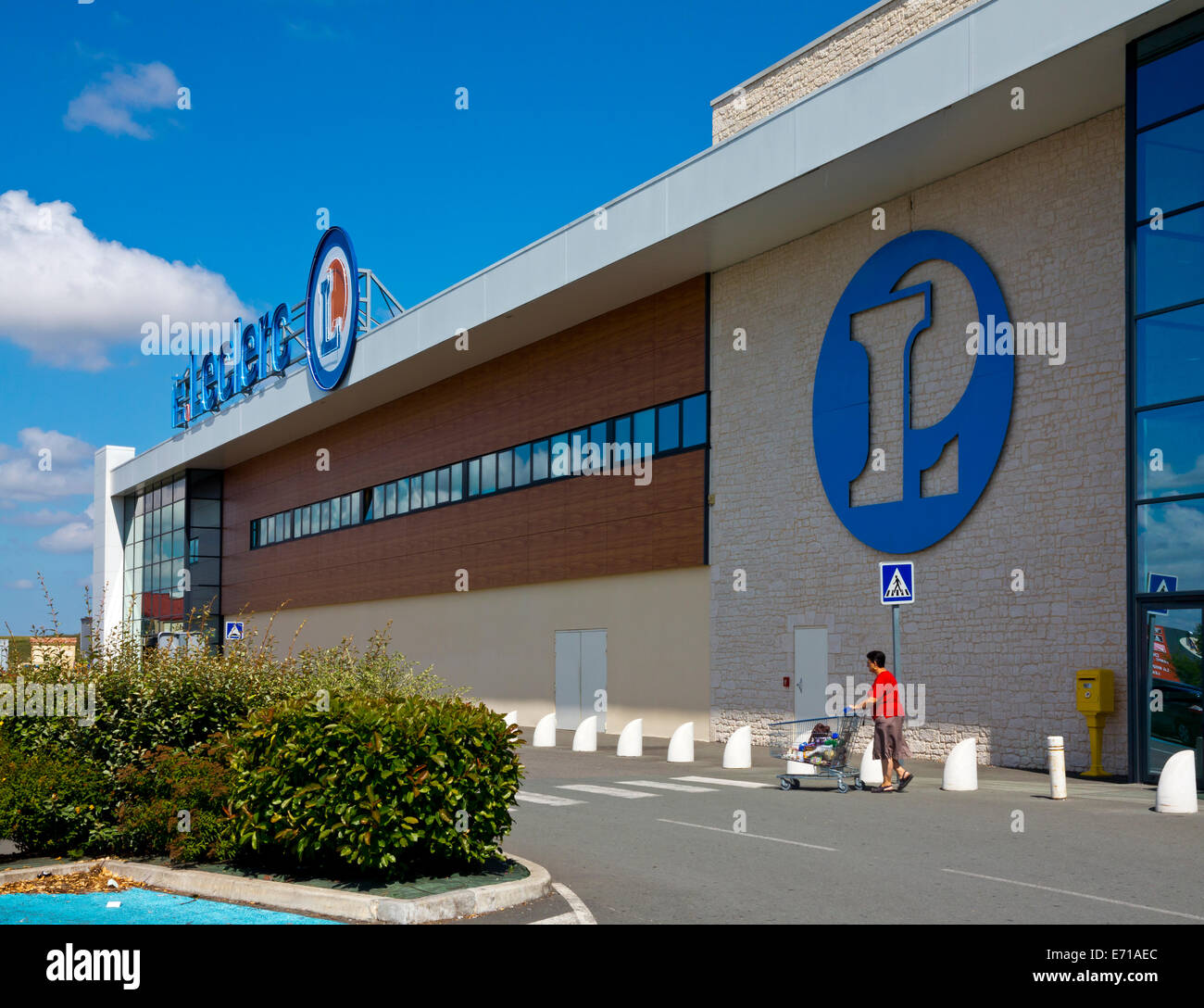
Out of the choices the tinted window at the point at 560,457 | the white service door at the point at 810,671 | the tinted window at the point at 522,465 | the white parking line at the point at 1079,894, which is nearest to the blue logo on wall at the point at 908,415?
the white service door at the point at 810,671

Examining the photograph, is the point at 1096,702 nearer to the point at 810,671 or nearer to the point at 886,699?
the point at 886,699

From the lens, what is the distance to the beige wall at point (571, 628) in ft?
86.3

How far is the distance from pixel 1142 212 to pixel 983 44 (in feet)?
11.1

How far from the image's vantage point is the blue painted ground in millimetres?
7633

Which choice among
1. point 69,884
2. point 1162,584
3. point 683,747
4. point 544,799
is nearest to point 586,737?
point 683,747

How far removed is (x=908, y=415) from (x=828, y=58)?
24.8 ft

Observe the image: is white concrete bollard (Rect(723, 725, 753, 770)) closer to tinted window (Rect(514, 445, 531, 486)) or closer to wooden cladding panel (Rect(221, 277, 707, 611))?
wooden cladding panel (Rect(221, 277, 707, 611))

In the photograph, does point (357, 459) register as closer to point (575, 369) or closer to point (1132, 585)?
point (575, 369)

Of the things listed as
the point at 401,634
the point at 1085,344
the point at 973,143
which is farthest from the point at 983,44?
the point at 401,634

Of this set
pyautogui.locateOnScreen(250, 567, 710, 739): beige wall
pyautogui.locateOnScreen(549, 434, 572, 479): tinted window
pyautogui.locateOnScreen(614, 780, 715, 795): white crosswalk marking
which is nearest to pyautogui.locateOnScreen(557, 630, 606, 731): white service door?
pyautogui.locateOnScreen(250, 567, 710, 739): beige wall

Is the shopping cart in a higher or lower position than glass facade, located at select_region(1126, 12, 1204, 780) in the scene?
lower

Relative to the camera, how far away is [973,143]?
19188 mm

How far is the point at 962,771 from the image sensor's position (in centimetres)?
1594

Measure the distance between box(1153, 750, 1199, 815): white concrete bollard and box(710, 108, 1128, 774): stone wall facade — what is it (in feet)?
11.9
